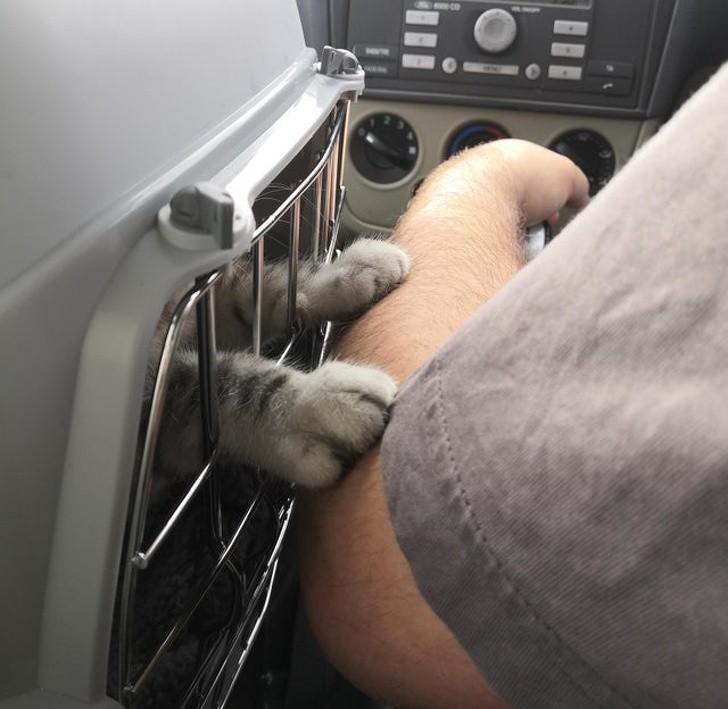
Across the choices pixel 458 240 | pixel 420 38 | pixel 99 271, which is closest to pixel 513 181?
pixel 458 240

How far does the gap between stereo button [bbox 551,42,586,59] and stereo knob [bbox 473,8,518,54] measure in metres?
0.06

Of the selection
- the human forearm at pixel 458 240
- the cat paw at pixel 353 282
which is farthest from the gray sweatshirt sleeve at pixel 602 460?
the cat paw at pixel 353 282

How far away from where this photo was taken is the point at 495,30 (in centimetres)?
105

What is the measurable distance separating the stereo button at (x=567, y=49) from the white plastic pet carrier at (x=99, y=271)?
2.40ft

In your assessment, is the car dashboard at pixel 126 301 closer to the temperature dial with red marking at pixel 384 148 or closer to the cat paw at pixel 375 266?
the cat paw at pixel 375 266

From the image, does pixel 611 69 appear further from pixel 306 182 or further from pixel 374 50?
pixel 306 182

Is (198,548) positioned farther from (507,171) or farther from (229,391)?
(507,171)

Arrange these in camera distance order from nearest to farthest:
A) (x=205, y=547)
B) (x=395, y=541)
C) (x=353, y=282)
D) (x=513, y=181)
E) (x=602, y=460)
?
(x=602, y=460) → (x=395, y=541) → (x=205, y=547) → (x=353, y=282) → (x=513, y=181)

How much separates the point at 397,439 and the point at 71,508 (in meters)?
0.16

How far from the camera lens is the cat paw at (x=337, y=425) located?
0.44m

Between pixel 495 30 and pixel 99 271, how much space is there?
88cm

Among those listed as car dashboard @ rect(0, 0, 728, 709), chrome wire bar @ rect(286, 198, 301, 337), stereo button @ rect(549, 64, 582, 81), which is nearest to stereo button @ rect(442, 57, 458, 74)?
stereo button @ rect(549, 64, 582, 81)

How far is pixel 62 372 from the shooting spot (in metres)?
0.31

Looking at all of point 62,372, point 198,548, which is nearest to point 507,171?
point 198,548
